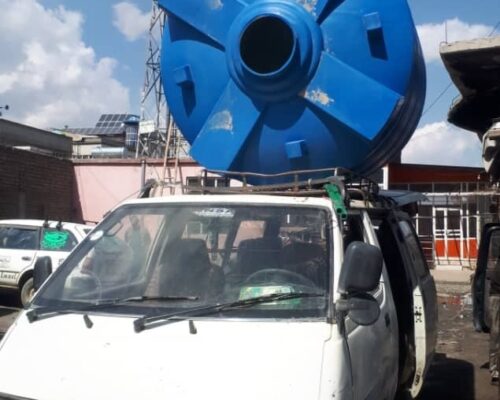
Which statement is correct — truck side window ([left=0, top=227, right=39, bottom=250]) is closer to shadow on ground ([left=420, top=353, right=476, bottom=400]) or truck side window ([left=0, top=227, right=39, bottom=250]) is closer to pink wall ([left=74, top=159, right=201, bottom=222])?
shadow on ground ([left=420, top=353, right=476, bottom=400])

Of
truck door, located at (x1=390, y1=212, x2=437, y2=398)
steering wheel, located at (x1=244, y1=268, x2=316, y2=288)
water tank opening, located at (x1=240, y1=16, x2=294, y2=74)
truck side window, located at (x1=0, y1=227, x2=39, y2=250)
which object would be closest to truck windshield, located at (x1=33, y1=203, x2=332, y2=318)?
steering wheel, located at (x1=244, y1=268, x2=316, y2=288)

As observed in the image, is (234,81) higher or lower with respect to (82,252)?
higher

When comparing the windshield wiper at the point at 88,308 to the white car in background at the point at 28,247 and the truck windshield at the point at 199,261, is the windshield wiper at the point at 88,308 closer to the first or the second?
the truck windshield at the point at 199,261

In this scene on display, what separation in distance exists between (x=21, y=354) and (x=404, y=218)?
11.1 feet

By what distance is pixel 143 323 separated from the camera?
302 cm

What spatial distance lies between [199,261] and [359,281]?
988 millimetres

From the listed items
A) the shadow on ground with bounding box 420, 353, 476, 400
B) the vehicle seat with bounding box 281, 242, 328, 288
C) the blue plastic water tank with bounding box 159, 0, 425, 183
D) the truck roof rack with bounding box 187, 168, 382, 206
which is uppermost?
the blue plastic water tank with bounding box 159, 0, 425, 183

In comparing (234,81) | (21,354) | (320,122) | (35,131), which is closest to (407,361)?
(320,122)

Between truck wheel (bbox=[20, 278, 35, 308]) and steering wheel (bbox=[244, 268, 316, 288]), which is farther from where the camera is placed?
truck wheel (bbox=[20, 278, 35, 308])

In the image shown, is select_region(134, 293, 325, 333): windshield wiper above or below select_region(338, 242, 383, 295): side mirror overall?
below

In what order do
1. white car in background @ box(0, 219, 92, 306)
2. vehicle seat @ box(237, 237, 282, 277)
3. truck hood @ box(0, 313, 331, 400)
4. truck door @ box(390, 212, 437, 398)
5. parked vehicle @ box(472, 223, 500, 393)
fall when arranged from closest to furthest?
truck hood @ box(0, 313, 331, 400)
vehicle seat @ box(237, 237, 282, 277)
truck door @ box(390, 212, 437, 398)
parked vehicle @ box(472, 223, 500, 393)
white car in background @ box(0, 219, 92, 306)

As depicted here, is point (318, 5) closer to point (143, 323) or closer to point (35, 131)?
point (143, 323)

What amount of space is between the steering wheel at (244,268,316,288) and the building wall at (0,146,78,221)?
17648mm

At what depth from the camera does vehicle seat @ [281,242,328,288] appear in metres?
3.35
